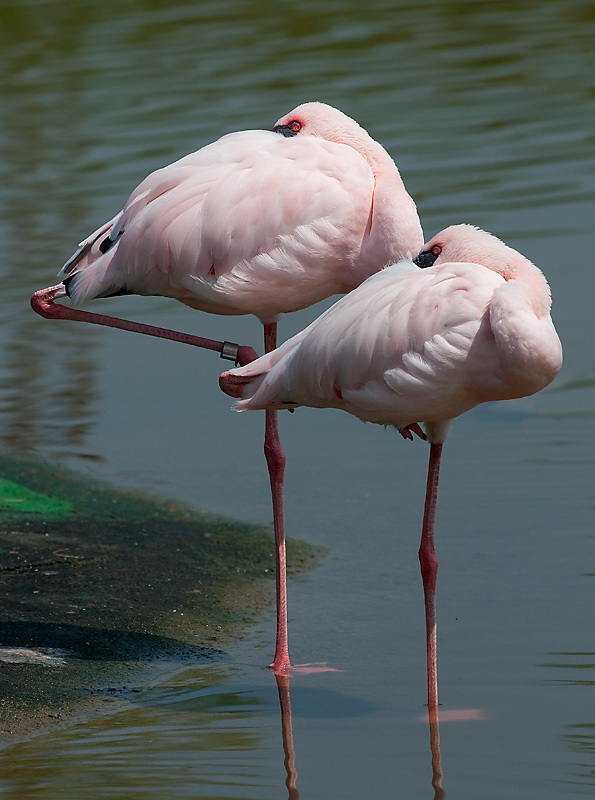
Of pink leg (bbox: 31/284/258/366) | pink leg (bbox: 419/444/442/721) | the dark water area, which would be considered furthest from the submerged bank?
pink leg (bbox: 31/284/258/366)

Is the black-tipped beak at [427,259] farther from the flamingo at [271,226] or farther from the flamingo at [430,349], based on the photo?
the flamingo at [271,226]

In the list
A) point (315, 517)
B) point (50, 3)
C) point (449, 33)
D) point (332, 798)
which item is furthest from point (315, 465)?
point (50, 3)

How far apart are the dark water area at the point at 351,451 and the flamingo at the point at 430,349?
15.5 inches

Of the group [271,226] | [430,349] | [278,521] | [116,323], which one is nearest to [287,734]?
[278,521]

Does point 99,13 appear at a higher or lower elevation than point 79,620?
higher

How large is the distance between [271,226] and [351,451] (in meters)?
2.22

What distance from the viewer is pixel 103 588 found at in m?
6.18

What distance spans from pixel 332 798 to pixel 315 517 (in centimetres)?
274

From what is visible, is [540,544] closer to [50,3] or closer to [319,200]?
[319,200]

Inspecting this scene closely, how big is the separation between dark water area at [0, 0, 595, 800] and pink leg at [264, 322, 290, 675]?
13cm

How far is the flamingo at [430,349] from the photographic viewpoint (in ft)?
15.8

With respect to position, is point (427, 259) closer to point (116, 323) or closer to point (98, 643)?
point (116, 323)

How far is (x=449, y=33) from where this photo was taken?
1803 centimetres

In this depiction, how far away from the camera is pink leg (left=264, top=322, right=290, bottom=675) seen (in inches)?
221
